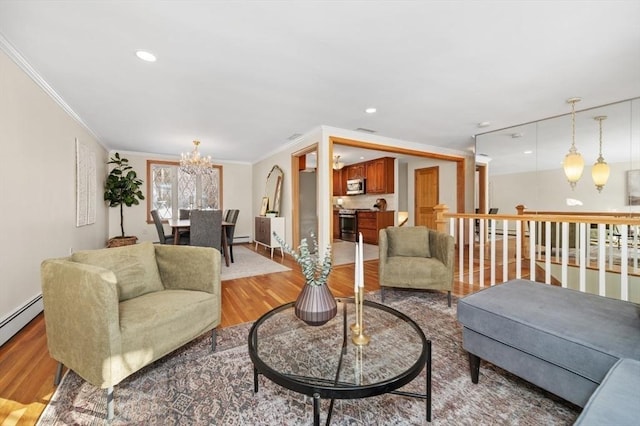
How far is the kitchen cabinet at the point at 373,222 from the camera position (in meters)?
6.76

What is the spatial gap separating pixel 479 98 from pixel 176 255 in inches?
142

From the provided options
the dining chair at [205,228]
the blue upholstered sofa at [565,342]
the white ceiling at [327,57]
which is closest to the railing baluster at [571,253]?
the blue upholstered sofa at [565,342]

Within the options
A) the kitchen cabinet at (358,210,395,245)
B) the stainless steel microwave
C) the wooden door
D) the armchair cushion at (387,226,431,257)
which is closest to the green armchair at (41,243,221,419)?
the armchair cushion at (387,226,431,257)

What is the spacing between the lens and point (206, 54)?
2.21 meters

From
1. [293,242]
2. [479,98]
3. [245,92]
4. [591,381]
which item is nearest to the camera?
[591,381]

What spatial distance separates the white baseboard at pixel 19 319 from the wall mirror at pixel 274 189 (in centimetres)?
372

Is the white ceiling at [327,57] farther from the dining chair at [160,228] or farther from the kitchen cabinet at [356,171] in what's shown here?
the kitchen cabinet at [356,171]

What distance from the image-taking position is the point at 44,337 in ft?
6.95

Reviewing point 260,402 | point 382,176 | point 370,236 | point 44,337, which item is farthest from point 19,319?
point 382,176

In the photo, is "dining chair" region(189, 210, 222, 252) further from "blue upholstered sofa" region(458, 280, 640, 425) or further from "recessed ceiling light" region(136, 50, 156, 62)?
"blue upholstered sofa" region(458, 280, 640, 425)

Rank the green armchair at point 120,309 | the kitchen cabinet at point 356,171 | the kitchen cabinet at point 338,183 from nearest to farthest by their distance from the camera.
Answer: the green armchair at point 120,309, the kitchen cabinet at point 356,171, the kitchen cabinet at point 338,183

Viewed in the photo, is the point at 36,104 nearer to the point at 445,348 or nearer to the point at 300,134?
the point at 300,134

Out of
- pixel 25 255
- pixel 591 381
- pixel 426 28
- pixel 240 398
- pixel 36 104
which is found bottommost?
pixel 240 398

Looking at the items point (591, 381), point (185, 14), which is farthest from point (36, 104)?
point (591, 381)
